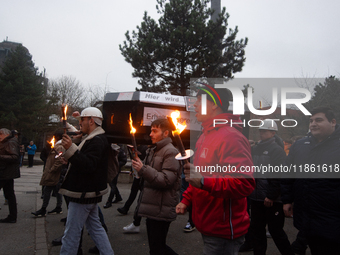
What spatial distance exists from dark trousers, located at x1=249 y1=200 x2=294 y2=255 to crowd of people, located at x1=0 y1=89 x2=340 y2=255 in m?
0.01

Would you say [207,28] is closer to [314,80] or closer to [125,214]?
[314,80]

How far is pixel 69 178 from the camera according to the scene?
3205 mm

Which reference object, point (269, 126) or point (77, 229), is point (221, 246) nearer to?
point (77, 229)

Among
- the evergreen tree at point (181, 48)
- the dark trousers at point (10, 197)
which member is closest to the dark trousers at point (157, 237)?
the dark trousers at point (10, 197)

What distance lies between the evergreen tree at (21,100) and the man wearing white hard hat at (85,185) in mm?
27426

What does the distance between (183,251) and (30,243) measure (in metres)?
2.44

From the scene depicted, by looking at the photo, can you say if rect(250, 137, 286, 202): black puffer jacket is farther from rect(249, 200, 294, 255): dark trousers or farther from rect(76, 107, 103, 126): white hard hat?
rect(76, 107, 103, 126): white hard hat

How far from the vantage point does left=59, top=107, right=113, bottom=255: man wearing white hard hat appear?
3025 millimetres

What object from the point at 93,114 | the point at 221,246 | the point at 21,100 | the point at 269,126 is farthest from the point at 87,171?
the point at 21,100

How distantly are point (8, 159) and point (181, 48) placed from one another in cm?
1178

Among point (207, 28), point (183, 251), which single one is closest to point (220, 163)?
point (183, 251)

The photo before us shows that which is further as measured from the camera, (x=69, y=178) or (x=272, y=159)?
(x=272, y=159)

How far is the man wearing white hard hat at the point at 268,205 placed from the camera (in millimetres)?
3426

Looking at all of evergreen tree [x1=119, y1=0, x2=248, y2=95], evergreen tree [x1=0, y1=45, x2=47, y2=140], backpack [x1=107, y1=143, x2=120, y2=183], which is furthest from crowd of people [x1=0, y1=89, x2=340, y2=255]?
evergreen tree [x1=0, y1=45, x2=47, y2=140]
